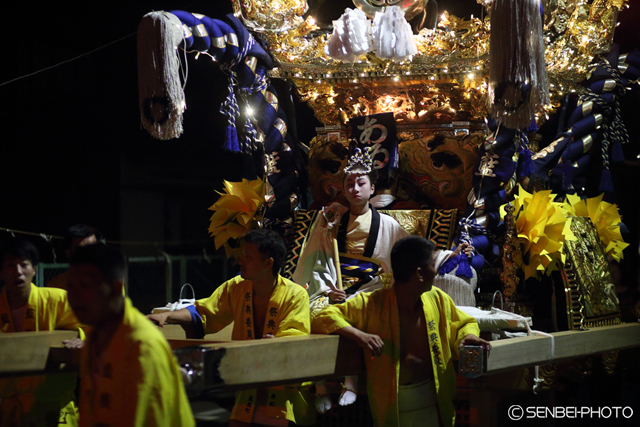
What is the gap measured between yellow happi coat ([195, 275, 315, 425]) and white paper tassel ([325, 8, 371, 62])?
2.00 m

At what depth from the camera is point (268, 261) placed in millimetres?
2939

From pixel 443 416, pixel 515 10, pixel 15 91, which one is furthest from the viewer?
pixel 15 91

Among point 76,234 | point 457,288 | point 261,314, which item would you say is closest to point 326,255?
point 457,288

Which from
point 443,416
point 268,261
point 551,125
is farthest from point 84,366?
point 551,125

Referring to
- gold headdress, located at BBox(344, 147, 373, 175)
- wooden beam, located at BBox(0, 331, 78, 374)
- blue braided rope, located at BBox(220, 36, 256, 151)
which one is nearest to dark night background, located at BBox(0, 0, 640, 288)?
blue braided rope, located at BBox(220, 36, 256, 151)

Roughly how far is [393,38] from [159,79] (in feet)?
5.13

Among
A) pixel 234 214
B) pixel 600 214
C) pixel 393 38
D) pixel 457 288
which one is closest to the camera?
pixel 457 288

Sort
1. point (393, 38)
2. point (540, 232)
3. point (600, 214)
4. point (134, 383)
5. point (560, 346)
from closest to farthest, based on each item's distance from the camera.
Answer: point (134, 383) → point (560, 346) → point (540, 232) → point (393, 38) → point (600, 214)

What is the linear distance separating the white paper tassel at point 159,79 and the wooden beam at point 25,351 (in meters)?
1.45

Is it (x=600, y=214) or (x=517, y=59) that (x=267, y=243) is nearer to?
(x=517, y=59)

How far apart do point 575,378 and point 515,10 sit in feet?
7.35

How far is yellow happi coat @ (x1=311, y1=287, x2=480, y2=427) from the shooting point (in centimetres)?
269

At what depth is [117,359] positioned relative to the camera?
179 centimetres

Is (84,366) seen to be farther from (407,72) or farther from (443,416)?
(407,72)
